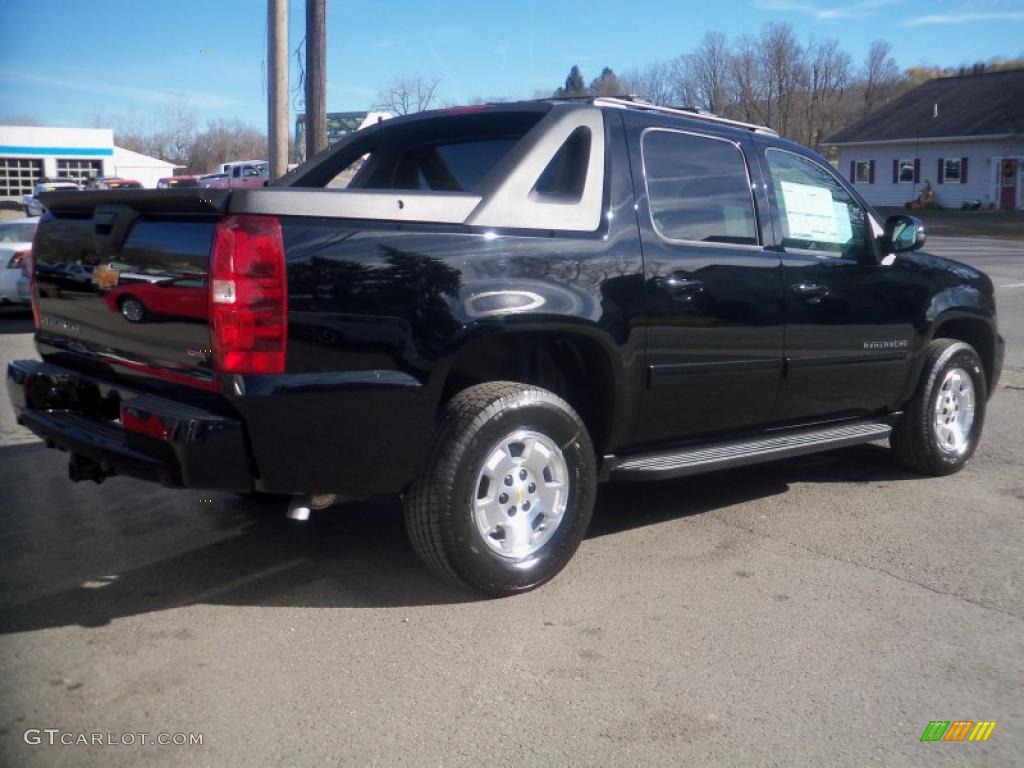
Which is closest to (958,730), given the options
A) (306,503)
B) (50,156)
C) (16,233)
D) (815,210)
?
(306,503)

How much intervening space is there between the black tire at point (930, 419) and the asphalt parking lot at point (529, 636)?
1.10 feet

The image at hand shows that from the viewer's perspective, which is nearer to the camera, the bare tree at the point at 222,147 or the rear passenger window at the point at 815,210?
the rear passenger window at the point at 815,210

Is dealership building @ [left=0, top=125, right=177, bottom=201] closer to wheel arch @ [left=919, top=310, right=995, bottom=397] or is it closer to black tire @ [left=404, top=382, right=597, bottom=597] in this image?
wheel arch @ [left=919, top=310, right=995, bottom=397]

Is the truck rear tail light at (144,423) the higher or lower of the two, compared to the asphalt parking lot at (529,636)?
higher

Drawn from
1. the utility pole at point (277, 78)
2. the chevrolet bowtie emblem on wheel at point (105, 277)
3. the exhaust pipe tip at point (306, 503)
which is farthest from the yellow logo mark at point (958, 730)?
the utility pole at point (277, 78)

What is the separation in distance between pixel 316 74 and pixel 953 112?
44.4 metres

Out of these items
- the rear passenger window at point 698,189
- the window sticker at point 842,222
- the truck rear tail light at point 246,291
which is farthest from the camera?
the window sticker at point 842,222

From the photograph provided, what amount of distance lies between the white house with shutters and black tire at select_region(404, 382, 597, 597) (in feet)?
150

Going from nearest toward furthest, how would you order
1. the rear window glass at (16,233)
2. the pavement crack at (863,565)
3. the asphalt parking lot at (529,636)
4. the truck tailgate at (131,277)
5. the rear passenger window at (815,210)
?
the asphalt parking lot at (529,636), the truck tailgate at (131,277), the pavement crack at (863,565), the rear passenger window at (815,210), the rear window glass at (16,233)

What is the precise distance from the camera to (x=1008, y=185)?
4638cm

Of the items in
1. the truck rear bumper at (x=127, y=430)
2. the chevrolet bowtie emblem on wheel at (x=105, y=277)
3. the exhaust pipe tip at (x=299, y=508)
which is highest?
the chevrolet bowtie emblem on wheel at (x=105, y=277)

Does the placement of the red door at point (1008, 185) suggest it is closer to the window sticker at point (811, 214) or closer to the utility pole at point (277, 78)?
the utility pole at point (277, 78)

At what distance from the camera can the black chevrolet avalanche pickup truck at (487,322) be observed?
3768 mm

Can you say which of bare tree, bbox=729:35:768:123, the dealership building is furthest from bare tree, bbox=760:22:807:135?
the dealership building
